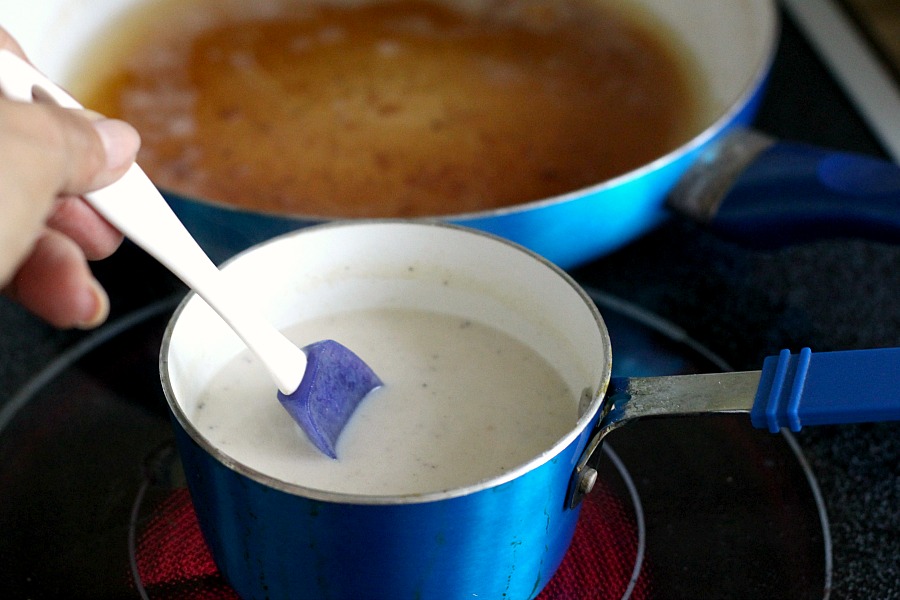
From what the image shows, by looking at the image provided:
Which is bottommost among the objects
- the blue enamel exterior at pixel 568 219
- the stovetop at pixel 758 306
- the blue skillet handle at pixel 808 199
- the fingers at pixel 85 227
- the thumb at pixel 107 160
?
the stovetop at pixel 758 306

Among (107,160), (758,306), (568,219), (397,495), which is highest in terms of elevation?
(107,160)

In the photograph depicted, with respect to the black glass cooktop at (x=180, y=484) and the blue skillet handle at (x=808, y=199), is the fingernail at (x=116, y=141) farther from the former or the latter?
the blue skillet handle at (x=808, y=199)

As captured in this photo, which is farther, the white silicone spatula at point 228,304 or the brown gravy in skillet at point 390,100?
the brown gravy in skillet at point 390,100

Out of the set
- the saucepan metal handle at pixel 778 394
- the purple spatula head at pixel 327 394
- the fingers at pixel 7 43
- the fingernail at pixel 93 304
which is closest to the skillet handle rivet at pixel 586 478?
the saucepan metal handle at pixel 778 394

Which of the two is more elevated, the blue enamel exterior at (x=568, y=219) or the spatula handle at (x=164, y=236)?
the spatula handle at (x=164, y=236)

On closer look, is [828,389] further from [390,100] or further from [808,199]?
[390,100]

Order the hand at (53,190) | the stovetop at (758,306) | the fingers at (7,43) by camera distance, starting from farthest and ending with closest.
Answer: the stovetop at (758,306), the fingers at (7,43), the hand at (53,190)

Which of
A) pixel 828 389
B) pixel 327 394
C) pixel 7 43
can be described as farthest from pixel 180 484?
pixel 828 389

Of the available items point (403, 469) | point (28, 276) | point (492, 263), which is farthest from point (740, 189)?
point (28, 276)

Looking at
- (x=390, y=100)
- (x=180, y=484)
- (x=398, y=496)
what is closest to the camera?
(x=398, y=496)
